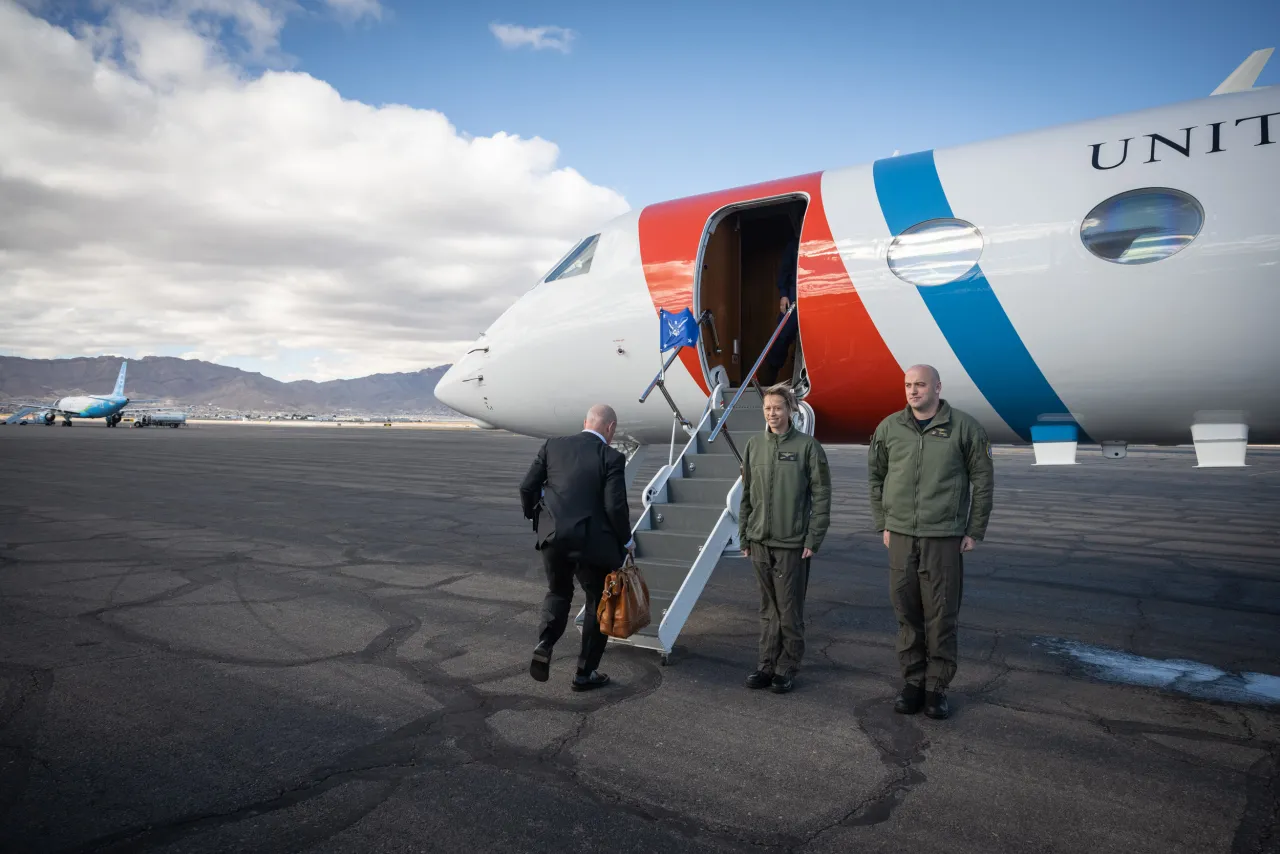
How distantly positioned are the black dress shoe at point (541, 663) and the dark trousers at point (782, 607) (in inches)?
52.2

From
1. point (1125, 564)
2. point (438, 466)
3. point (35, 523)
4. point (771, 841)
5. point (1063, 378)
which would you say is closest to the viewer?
point (771, 841)

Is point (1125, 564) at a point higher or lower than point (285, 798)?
higher

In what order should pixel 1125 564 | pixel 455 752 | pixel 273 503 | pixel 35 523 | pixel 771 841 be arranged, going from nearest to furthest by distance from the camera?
pixel 771 841, pixel 455 752, pixel 1125 564, pixel 35 523, pixel 273 503

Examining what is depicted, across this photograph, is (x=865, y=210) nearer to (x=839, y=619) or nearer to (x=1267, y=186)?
(x=1267, y=186)

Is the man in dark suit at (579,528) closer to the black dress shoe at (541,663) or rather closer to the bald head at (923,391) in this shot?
the black dress shoe at (541,663)

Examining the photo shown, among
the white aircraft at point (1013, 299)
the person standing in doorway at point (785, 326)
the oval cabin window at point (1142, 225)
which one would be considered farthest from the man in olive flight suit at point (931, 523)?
the person standing in doorway at point (785, 326)

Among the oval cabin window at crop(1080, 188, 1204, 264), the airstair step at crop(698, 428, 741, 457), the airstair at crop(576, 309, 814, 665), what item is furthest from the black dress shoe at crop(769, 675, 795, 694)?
the oval cabin window at crop(1080, 188, 1204, 264)

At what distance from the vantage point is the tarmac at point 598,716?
291 centimetres

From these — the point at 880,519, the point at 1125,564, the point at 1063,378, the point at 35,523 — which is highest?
the point at 1063,378

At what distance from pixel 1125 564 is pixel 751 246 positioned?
564 cm

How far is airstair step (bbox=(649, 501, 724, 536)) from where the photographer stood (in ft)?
18.5

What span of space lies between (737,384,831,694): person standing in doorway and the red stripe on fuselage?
1.88 meters

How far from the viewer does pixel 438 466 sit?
24.0m

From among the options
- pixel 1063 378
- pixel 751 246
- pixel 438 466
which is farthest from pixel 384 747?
pixel 438 466
